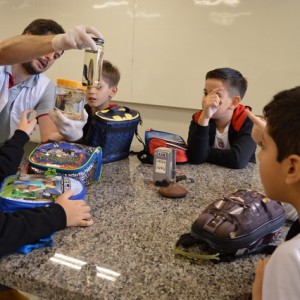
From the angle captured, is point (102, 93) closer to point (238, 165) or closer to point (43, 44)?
point (43, 44)

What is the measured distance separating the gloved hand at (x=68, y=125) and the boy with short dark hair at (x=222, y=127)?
19.5 inches

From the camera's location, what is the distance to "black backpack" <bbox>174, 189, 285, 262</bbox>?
731 millimetres

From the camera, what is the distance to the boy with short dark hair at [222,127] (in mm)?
1518

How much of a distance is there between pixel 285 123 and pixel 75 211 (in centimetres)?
55

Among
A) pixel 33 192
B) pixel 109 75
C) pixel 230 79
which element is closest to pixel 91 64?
pixel 33 192

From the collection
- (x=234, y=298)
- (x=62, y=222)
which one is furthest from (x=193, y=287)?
(x=62, y=222)

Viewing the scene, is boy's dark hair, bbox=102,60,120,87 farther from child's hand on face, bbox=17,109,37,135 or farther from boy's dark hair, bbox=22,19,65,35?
child's hand on face, bbox=17,109,37,135

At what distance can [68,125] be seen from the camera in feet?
4.66

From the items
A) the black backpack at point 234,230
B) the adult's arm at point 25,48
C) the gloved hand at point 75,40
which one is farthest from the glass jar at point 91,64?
the black backpack at point 234,230

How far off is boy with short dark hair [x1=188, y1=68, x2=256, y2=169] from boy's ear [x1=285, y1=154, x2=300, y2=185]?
0.89m

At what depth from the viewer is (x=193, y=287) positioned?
636 millimetres

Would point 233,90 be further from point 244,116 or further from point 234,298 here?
point 234,298

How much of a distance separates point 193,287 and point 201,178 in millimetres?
722

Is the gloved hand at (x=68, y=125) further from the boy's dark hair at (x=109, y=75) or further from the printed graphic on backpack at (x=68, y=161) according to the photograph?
the boy's dark hair at (x=109, y=75)
